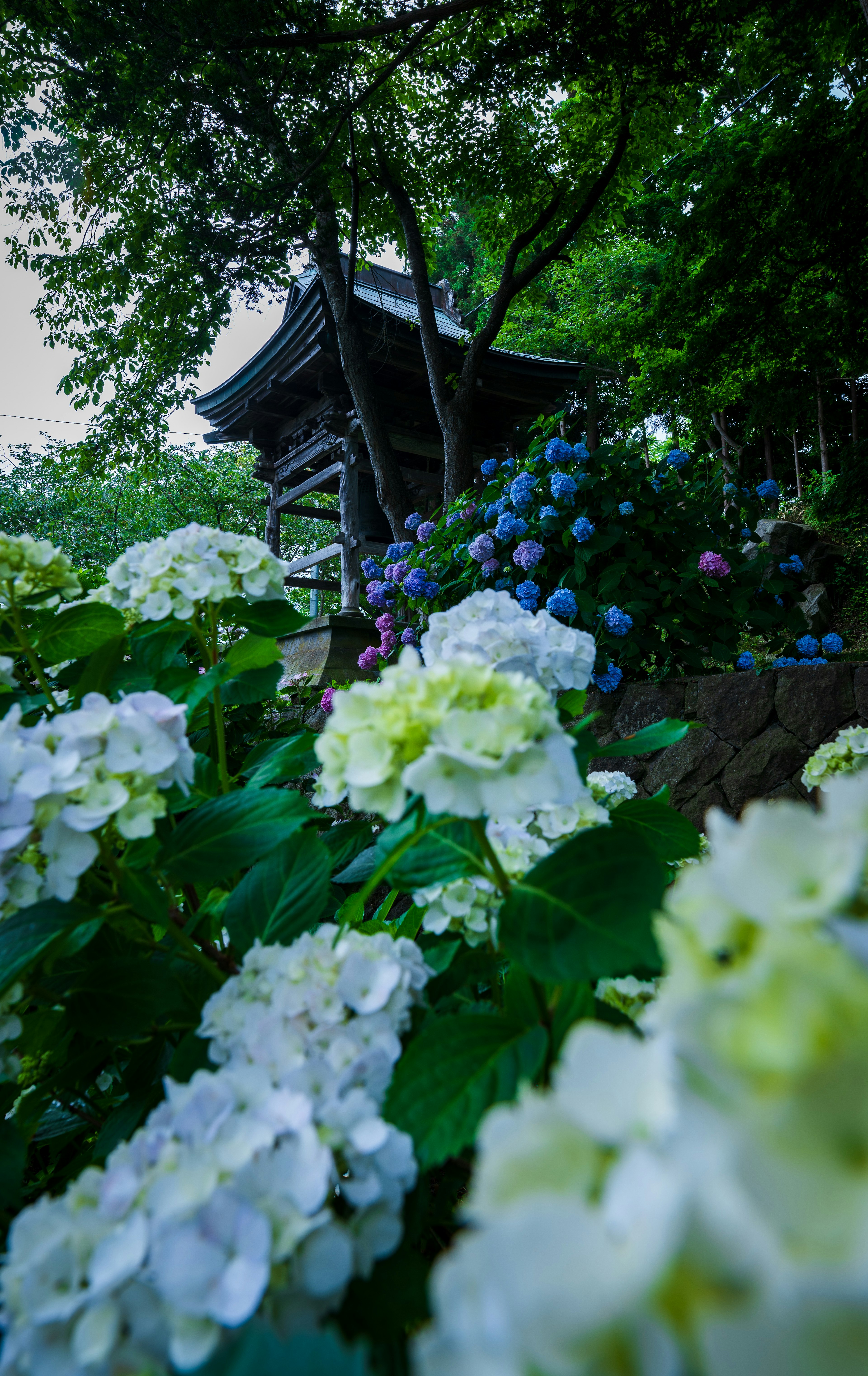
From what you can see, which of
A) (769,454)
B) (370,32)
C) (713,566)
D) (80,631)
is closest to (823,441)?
(769,454)

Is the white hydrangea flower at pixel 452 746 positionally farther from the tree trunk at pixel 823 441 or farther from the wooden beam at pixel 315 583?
the tree trunk at pixel 823 441

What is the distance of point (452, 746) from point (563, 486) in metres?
3.02

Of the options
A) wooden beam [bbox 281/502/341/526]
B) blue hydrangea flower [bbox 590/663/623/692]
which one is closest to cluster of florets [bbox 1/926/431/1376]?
blue hydrangea flower [bbox 590/663/623/692]

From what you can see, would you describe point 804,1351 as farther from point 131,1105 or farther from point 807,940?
point 131,1105

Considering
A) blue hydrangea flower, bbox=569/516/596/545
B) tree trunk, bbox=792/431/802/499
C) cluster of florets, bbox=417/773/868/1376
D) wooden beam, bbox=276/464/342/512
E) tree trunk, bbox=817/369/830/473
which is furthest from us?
tree trunk, bbox=792/431/802/499

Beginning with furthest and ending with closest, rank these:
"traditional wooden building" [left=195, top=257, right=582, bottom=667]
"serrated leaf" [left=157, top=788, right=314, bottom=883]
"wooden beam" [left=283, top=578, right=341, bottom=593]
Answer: "wooden beam" [left=283, top=578, right=341, bottom=593], "traditional wooden building" [left=195, top=257, right=582, bottom=667], "serrated leaf" [left=157, top=788, right=314, bottom=883]

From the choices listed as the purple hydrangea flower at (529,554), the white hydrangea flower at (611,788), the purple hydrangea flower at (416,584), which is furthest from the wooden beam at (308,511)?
the white hydrangea flower at (611,788)

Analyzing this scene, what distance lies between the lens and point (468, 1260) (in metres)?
0.22

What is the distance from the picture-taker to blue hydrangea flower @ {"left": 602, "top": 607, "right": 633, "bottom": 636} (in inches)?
126

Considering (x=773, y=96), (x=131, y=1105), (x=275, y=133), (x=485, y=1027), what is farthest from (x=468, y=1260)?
(x=773, y=96)

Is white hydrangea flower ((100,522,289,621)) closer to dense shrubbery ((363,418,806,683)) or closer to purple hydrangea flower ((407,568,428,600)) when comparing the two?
dense shrubbery ((363,418,806,683))

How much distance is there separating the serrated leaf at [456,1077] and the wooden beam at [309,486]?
8.07 metres

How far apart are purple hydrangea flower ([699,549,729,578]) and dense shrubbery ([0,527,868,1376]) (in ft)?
8.70

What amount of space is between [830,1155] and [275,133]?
6874 mm
